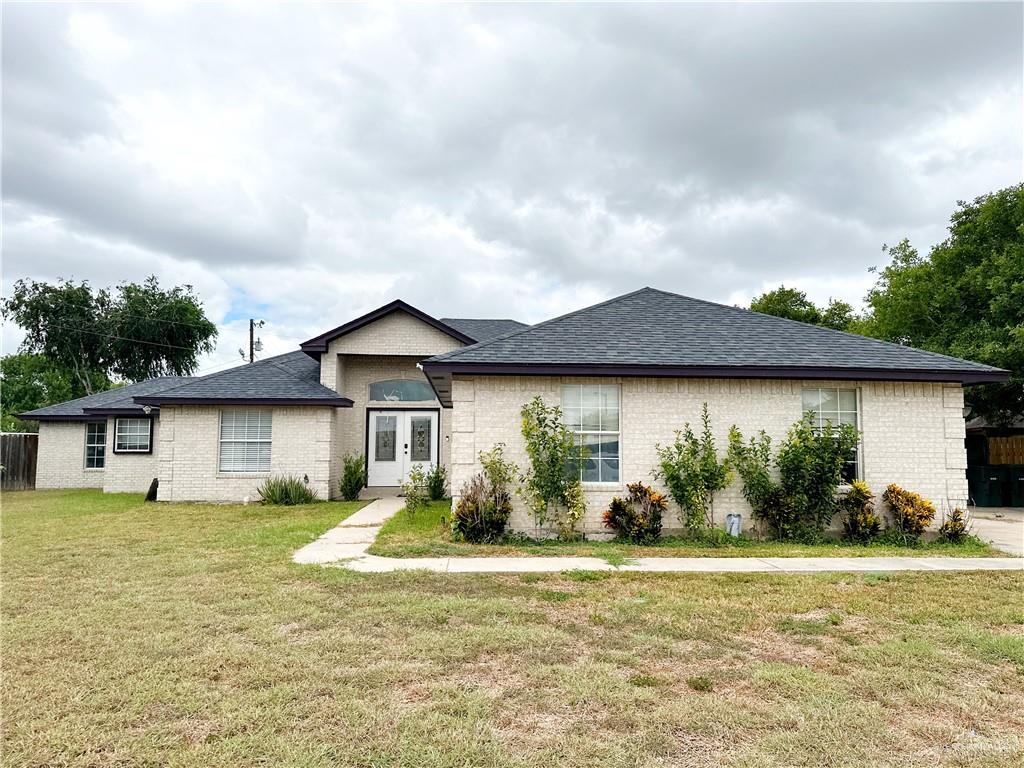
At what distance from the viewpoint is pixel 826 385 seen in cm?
1012

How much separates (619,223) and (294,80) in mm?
10581

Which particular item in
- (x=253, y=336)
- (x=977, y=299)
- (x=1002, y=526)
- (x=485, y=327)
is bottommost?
(x=1002, y=526)

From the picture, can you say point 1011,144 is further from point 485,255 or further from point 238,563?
point 238,563

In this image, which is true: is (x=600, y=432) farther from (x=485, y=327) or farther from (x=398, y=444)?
(x=485, y=327)

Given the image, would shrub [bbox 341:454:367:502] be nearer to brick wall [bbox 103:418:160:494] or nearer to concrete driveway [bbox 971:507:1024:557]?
brick wall [bbox 103:418:160:494]

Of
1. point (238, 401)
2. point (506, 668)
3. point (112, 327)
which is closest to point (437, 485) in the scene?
point (238, 401)

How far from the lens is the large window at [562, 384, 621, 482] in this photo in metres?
9.89

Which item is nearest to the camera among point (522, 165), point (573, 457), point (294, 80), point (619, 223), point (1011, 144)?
point (573, 457)

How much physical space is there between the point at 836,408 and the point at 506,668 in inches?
326

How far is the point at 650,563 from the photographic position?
7.69 metres

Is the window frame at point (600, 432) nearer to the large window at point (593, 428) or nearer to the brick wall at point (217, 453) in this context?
the large window at point (593, 428)

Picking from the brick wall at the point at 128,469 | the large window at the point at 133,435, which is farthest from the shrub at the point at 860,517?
the large window at the point at 133,435

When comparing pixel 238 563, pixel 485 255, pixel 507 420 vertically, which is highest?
pixel 485 255

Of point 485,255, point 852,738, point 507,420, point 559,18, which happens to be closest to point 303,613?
point 852,738
